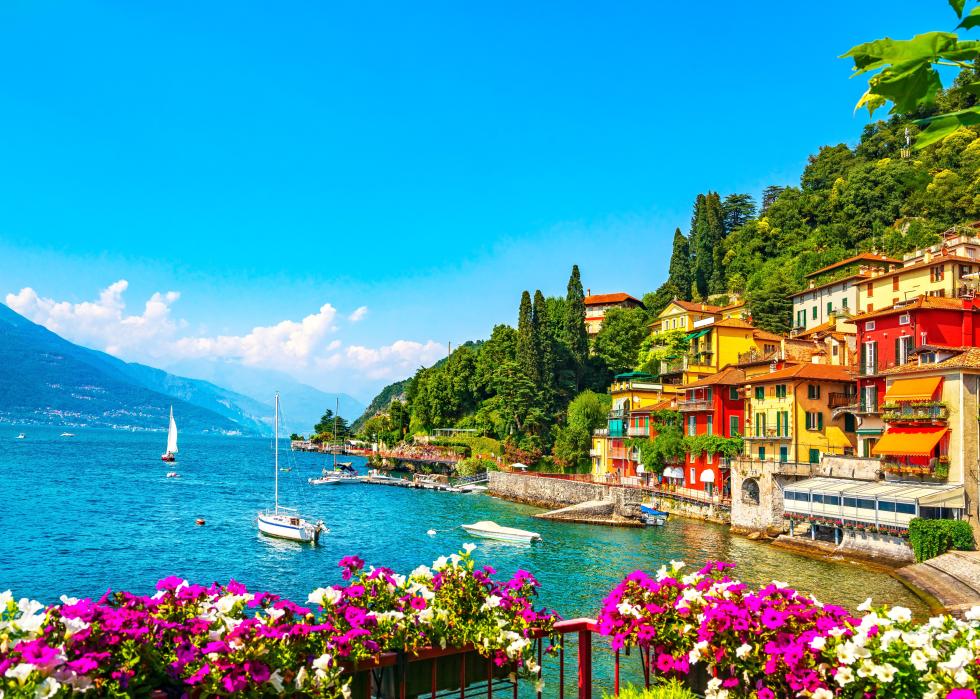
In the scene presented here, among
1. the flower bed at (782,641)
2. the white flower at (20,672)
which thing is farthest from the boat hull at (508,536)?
the white flower at (20,672)

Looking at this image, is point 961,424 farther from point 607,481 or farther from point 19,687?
point 19,687

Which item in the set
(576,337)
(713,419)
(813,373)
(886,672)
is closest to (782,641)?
(886,672)

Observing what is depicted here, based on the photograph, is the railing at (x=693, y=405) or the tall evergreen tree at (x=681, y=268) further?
the tall evergreen tree at (x=681, y=268)

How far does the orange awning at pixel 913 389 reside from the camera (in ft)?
114

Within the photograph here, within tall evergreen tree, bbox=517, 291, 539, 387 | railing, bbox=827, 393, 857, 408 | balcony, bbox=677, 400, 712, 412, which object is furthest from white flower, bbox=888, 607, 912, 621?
tall evergreen tree, bbox=517, 291, 539, 387

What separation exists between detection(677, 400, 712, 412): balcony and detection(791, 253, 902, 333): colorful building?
14747 millimetres

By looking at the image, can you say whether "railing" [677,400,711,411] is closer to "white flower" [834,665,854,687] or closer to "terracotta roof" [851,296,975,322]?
"terracotta roof" [851,296,975,322]

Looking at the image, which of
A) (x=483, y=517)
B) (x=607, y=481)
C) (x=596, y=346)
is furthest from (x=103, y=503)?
(x=596, y=346)

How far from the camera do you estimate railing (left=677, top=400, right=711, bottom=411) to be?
53750 millimetres

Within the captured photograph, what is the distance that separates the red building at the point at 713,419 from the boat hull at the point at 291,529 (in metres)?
27.4

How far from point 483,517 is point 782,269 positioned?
168ft

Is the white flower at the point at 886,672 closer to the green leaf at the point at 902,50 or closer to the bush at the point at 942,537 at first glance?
the green leaf at the point at 902,50

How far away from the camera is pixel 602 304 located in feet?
366

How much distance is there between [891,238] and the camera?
72.8m
